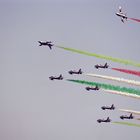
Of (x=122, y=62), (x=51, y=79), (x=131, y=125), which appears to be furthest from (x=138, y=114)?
(x=51, y=79)

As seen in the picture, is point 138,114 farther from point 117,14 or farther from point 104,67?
point 117,14

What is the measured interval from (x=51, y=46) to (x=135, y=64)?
2.78 meters

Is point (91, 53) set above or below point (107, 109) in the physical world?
above

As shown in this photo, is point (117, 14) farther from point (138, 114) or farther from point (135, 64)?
point (138, 114)

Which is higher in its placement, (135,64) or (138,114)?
(135,64)

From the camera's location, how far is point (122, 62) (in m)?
20.5

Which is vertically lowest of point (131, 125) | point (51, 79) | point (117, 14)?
point (131, 125)

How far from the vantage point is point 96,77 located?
2055cm

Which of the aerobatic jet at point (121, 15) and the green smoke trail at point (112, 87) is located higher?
the aerobatic jet at point (121, 15)

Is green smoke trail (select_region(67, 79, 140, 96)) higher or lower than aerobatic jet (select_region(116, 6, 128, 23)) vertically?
lower

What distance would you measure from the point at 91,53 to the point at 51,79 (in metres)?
1.56

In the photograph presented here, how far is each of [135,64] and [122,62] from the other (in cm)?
43

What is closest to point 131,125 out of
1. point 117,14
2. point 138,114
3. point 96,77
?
point 138,114

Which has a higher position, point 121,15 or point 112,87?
point 121,15
